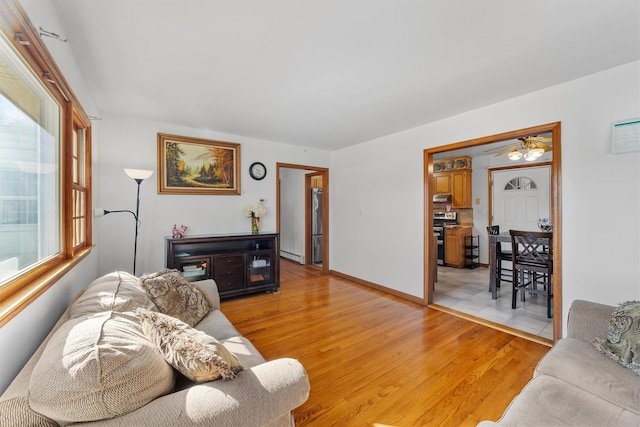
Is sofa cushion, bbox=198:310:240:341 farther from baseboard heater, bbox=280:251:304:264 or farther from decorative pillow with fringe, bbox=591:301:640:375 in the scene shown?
baseboard heater, bbox=280:251:304:264

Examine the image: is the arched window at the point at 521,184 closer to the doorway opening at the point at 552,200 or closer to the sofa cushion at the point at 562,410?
the doorway opening at the point at 552,200

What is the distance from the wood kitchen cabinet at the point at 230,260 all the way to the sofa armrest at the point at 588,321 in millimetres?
3234

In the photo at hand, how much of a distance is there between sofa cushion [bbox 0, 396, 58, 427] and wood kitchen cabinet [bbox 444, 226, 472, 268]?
6007 mm

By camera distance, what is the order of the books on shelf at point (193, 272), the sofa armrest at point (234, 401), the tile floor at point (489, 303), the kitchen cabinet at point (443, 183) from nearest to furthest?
1. the sofa armrest at point (234, 401)
2. the tile floor at point (489, 303)
3. the books on shelf at point (193, 272)
4. the kitchen cabinet at point (443, 183)

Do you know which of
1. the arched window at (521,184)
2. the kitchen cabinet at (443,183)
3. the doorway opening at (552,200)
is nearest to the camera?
the doorway opening at (552,200)

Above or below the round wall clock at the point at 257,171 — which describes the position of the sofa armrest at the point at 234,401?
below

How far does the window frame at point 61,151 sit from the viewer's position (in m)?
1.05

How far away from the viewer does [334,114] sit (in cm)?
322

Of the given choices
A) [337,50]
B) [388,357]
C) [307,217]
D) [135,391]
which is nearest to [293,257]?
[307,217]

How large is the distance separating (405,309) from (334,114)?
2541 millimetres

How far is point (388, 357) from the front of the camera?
90.3 inches

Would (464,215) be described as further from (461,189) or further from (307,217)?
(307,217)

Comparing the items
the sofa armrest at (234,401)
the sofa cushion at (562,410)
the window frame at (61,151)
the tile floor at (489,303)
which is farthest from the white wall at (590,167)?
the window frame at (61,151)

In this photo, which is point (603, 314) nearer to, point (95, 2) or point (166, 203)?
point (95, 2)
